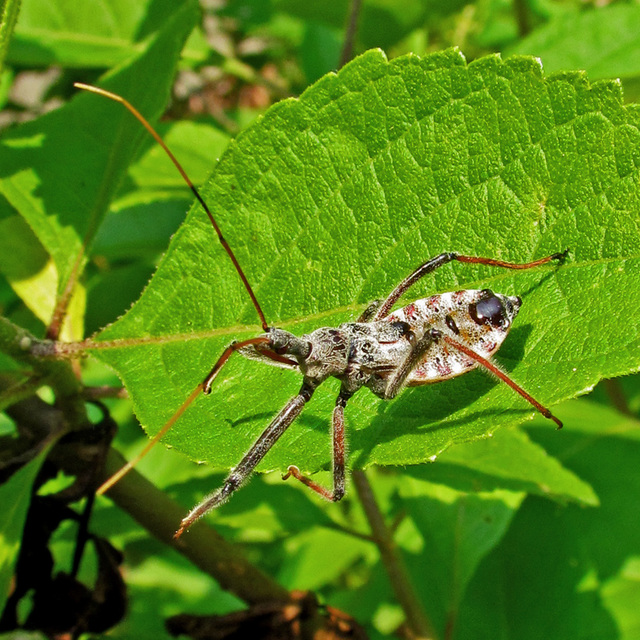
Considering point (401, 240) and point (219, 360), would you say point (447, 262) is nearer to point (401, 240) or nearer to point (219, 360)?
point (401, 240)

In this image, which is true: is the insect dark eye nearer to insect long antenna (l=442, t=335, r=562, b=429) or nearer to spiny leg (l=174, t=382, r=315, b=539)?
insect long antenna (l=442, t=335, r=562, b=429)

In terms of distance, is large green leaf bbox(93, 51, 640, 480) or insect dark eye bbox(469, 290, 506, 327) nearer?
large green leaf bbox(93, 51, 640, 480)

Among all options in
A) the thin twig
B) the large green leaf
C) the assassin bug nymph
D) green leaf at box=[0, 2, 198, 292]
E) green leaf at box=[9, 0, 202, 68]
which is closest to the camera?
the large green leaf

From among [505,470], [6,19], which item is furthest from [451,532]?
[6,19]

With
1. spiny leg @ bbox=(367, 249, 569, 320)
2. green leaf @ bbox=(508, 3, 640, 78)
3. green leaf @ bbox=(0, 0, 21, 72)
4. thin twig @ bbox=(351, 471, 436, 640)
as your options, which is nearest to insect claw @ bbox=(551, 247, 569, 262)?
spiny leg @ bbox=(367, 249, 569, 320)

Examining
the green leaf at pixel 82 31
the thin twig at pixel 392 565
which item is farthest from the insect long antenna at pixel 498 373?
the green leaf at pixel 82 31

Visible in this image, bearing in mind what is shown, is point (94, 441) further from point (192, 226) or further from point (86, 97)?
point (86, 97)

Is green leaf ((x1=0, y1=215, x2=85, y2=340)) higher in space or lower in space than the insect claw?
higher

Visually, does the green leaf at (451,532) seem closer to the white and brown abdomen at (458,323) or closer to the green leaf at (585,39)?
the white and brown abdomen at (458,323)
